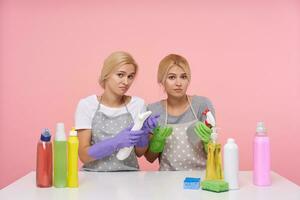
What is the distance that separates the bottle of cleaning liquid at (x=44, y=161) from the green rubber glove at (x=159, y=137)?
17.0 inches

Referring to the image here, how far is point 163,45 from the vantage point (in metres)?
2.45

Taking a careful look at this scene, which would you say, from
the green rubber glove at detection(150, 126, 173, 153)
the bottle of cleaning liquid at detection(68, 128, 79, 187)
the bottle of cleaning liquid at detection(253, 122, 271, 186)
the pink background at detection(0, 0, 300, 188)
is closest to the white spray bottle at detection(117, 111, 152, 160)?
the green rubber glove at detection(150, 126, 173, 153)

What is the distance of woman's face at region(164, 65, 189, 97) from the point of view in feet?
5.87

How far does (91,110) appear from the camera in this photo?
176 cm

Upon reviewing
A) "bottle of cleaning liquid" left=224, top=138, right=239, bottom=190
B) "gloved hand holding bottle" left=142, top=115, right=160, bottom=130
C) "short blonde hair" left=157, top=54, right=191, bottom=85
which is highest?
"short blonde hair" left=157, top=54, right=191, bottom=85

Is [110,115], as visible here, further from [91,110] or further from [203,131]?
[203,131]

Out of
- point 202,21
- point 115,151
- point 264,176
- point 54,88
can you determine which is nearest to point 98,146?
point 115,151

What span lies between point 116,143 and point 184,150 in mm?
323

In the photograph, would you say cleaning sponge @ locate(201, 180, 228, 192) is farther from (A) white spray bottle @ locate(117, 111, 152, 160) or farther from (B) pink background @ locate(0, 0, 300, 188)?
(B) pink background @ locate(0, 0, 300, 188)

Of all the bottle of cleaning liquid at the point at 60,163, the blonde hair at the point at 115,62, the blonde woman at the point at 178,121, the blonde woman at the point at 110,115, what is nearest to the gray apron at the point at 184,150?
the blonde woman at the point at 178,121

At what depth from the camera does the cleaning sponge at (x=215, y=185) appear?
1297 millimetres

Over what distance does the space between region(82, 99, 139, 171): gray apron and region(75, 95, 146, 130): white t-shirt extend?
0.04ft

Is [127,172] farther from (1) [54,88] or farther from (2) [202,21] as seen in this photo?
(2) [202,21]

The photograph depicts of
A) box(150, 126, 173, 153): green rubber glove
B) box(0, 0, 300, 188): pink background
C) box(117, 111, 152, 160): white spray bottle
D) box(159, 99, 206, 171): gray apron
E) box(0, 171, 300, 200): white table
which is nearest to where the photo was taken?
box(0, 171, 300, 200): white table
